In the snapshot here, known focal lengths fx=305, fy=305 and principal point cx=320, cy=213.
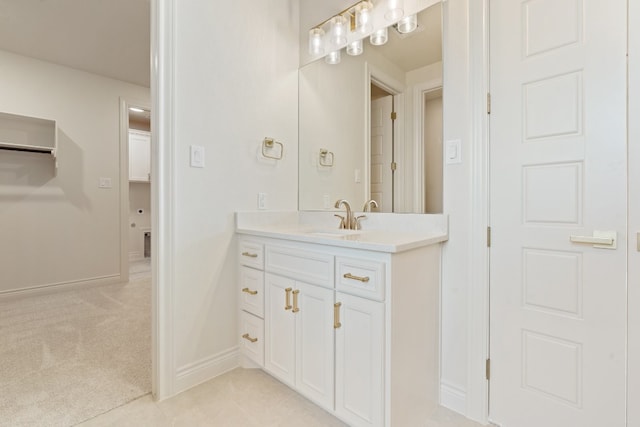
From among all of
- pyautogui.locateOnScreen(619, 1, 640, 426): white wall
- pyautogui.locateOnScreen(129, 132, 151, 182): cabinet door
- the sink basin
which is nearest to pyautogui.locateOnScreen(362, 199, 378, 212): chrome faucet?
the sink basin

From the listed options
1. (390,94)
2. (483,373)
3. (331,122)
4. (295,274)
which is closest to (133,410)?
(295,274)

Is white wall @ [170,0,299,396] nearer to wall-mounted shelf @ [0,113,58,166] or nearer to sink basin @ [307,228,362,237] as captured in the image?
sink basin @ [307,228,362,237]

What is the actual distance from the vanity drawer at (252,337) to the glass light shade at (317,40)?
6.16ft

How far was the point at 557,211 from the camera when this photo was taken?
4.14ft

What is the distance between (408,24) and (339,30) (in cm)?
53

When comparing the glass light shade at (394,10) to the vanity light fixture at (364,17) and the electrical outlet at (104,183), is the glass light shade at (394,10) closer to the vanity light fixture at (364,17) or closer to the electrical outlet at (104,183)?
the vanity light fixture at (364,17)

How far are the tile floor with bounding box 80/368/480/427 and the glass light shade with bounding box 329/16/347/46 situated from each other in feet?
7.22

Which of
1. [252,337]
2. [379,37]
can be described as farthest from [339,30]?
[252,337]

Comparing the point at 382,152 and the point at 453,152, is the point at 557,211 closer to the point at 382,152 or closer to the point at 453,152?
the point at 453,152

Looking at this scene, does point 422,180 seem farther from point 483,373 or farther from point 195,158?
point 195,158

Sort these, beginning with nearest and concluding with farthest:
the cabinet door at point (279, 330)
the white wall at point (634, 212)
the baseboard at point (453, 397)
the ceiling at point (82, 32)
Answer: the white wall at point (634, 212), the baseboard at point (453, 397), the cabinet door at point (279, 330), the ceiling at point (82, 32)

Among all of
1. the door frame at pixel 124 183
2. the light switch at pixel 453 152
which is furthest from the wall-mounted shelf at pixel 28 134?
the light switch at pixel 453 152

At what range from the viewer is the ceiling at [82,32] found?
2424mm

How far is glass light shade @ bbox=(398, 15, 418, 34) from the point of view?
5.55 ft
